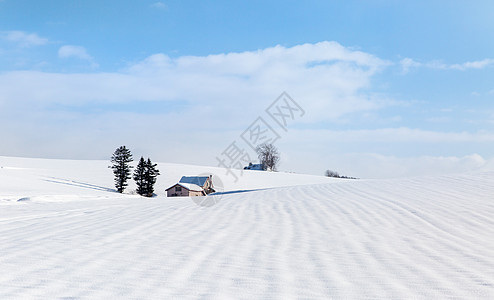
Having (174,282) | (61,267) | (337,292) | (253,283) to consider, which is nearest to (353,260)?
(337,292)

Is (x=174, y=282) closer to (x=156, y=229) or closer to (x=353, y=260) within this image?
(x=353, y=260)

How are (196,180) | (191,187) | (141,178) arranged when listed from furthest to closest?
(141,178) → (196,180) → (191,187)

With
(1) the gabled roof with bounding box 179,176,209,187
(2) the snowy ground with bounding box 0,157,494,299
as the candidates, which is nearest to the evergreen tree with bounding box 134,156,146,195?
(1) the gabled roof with bounding box 179,176,209,187

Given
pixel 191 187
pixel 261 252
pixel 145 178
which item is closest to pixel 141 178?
pixel 145 178

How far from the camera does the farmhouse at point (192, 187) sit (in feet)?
111

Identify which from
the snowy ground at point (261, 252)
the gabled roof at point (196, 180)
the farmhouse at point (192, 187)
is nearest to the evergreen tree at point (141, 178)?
the farmhouse at point (192, 187)

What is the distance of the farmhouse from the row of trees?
10.8 ft

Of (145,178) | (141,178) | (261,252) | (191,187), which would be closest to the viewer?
(261,252)

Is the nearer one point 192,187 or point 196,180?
point 192,187

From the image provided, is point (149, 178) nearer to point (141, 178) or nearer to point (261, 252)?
point (141, 178)

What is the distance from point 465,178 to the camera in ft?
41.8

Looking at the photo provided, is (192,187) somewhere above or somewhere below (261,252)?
above

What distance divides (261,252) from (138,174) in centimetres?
3821

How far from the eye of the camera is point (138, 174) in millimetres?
41438
